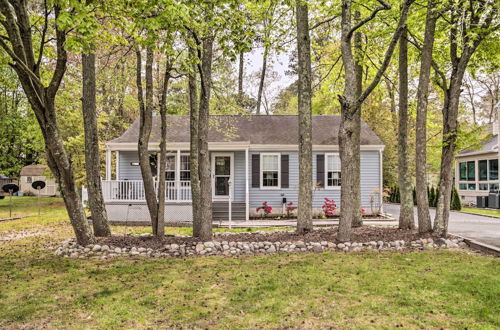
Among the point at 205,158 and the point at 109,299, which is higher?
the point at 205,158

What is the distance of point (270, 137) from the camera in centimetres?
1528

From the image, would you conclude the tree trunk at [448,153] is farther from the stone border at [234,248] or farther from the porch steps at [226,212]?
the porch steps at [226,212]

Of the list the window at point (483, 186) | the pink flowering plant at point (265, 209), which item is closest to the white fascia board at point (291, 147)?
the pink flowering plant at point (265, 209)

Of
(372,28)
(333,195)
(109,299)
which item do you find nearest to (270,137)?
(333,195)

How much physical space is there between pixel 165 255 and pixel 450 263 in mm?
5476

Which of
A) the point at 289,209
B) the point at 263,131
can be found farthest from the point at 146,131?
the point at 263,131

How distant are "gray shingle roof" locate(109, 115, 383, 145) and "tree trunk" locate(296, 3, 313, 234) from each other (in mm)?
5767

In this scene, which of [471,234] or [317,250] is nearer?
[317,250]

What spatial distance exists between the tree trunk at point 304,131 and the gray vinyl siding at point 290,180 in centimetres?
600

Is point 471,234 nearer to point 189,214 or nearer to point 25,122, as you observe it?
point 189,214

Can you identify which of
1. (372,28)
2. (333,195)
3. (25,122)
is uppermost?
(372,28)

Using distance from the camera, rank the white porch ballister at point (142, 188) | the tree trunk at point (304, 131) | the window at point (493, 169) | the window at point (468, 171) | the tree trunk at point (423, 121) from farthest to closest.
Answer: the window at point (468, 171) < the window at point (493, 169) < the white porch ballister at point (142, 188) < the tree trunk at point (304, 131) < the tree trunk at point (423, 121)

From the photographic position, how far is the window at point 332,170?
14711 millimetres

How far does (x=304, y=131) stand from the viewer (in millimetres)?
8609
